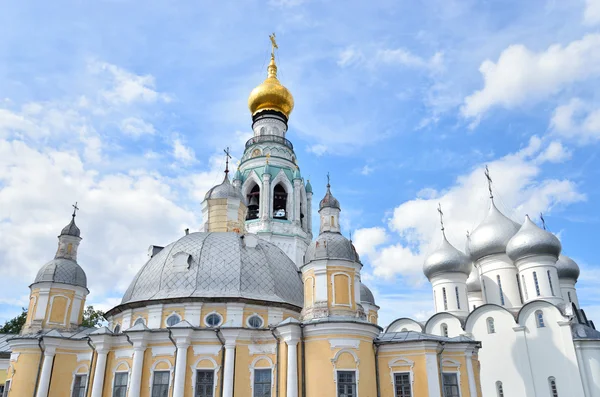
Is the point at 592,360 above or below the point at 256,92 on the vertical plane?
below

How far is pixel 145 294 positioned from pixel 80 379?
4.24 meters

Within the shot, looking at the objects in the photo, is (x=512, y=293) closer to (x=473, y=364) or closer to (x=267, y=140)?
(x=473, y=364)

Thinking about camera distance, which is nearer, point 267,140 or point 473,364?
point 473,364

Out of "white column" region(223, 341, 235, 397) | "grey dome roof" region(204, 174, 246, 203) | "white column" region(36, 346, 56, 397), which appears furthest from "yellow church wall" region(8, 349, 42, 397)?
"grey dome roof" region(204, 174, 246, 203)

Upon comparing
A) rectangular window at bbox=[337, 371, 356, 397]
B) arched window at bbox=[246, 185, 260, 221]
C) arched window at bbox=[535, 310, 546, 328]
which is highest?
arched window at bbox=[246, 185, 260, 221]

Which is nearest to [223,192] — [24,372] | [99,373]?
[99,373]

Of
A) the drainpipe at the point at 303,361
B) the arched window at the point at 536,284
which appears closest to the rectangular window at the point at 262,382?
the drainpipe at the point at 303,361

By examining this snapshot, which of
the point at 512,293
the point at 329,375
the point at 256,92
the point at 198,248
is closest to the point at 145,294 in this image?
the point at 198,248

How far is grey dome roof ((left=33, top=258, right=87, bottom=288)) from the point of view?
2402cm

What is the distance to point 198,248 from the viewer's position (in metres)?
24.2

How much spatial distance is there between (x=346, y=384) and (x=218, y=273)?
7.71 metres

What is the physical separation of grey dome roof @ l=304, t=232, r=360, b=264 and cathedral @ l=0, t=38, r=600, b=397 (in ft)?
0.19

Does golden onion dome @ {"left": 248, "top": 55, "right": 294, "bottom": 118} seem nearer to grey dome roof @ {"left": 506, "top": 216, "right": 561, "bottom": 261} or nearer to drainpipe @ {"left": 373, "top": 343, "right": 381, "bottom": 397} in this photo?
grey dome roof @ {"left": 506, "top": 216, "right": 561, "bottom": 261}

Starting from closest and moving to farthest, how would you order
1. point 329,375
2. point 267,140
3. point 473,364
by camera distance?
point 329,375, point 473,364, point 267,140
